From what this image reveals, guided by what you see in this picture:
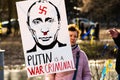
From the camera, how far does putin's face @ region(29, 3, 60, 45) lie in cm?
636

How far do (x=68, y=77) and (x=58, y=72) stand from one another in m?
0.18

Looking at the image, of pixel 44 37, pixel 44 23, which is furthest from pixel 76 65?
pixel 44 23

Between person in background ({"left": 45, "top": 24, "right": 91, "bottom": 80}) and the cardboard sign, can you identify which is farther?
the cardboard sign

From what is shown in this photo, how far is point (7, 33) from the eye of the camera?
4197 cm

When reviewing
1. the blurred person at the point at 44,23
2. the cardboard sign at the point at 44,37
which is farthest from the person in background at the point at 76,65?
the blurred person at the point at 44,23

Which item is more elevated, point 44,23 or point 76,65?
point 44,23

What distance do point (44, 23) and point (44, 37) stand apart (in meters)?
0.16

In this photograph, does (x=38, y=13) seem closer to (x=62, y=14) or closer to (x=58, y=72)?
(x=62, y=14)

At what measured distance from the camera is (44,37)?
641 centimetres

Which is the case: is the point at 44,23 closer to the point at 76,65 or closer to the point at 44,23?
the point at 44,23

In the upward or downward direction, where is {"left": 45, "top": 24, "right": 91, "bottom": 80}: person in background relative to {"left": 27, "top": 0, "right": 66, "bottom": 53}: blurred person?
downward

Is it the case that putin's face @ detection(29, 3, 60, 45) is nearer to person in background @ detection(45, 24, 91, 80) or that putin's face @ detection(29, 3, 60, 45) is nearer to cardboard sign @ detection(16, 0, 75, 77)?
cardboard sign @ detection(16, 0, 75, 77)

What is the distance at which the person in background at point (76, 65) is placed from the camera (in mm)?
6191

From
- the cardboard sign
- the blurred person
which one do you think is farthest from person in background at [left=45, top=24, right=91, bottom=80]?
the blurred person
